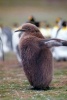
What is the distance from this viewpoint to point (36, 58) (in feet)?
15.2

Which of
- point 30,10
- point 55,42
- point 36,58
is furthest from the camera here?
point 30,10

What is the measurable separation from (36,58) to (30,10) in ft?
47.7

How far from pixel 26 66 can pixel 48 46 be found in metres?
0.29

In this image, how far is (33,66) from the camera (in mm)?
4648

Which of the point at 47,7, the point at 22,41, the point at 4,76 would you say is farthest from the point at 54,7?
the point at 22,41

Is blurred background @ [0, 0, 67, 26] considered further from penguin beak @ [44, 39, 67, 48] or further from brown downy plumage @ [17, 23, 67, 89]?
penguin beak @ [44, 39, 67, 48]

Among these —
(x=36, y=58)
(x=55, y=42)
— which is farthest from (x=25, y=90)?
(x=55, y=42)

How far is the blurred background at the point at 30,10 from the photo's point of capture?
18.2 meters

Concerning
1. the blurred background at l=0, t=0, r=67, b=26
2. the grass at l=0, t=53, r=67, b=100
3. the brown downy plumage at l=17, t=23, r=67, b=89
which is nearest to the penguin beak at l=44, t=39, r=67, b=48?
the brown downy plumage at l=17, t=23, r=67, b=89

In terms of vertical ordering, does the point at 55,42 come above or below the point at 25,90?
above

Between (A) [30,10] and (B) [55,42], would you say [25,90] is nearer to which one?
(B) [55,42]

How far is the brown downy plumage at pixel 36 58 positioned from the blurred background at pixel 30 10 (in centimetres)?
1283

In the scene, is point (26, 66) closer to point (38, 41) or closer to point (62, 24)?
point (38, 41)

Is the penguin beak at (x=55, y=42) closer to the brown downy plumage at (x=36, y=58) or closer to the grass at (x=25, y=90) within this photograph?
the brown downy plumage at (x=36, y=58)
